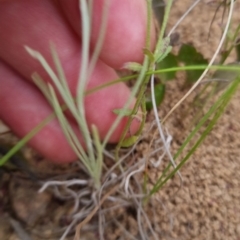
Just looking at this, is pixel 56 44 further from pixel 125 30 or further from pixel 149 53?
pixel 149 53

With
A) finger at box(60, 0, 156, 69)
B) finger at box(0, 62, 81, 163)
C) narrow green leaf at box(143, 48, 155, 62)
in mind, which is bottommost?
finger at box(0, 62, 81, 163)

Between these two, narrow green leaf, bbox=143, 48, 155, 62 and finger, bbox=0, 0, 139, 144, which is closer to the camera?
narrow green leaf, bbox=143, 48, 155, 62

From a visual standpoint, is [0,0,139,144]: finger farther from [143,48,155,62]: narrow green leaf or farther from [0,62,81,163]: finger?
[143,48,155,62]: narrow green leaf

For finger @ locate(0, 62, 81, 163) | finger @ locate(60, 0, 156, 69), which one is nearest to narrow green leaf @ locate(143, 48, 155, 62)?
finger @ locate(60, 0, 156, 69)

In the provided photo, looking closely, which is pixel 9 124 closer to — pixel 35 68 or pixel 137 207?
pixel 35 68

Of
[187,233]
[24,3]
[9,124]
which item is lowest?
[187,233]

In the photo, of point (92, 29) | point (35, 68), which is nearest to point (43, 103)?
point (35, 68)

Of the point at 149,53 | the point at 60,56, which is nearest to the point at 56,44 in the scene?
the point at 60,56

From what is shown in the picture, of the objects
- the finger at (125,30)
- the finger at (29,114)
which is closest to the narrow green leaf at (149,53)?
the finger at (125,30)

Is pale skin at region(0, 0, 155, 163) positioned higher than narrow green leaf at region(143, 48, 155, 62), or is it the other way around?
narrow green leaf at region(143, 48, 155, 62)
